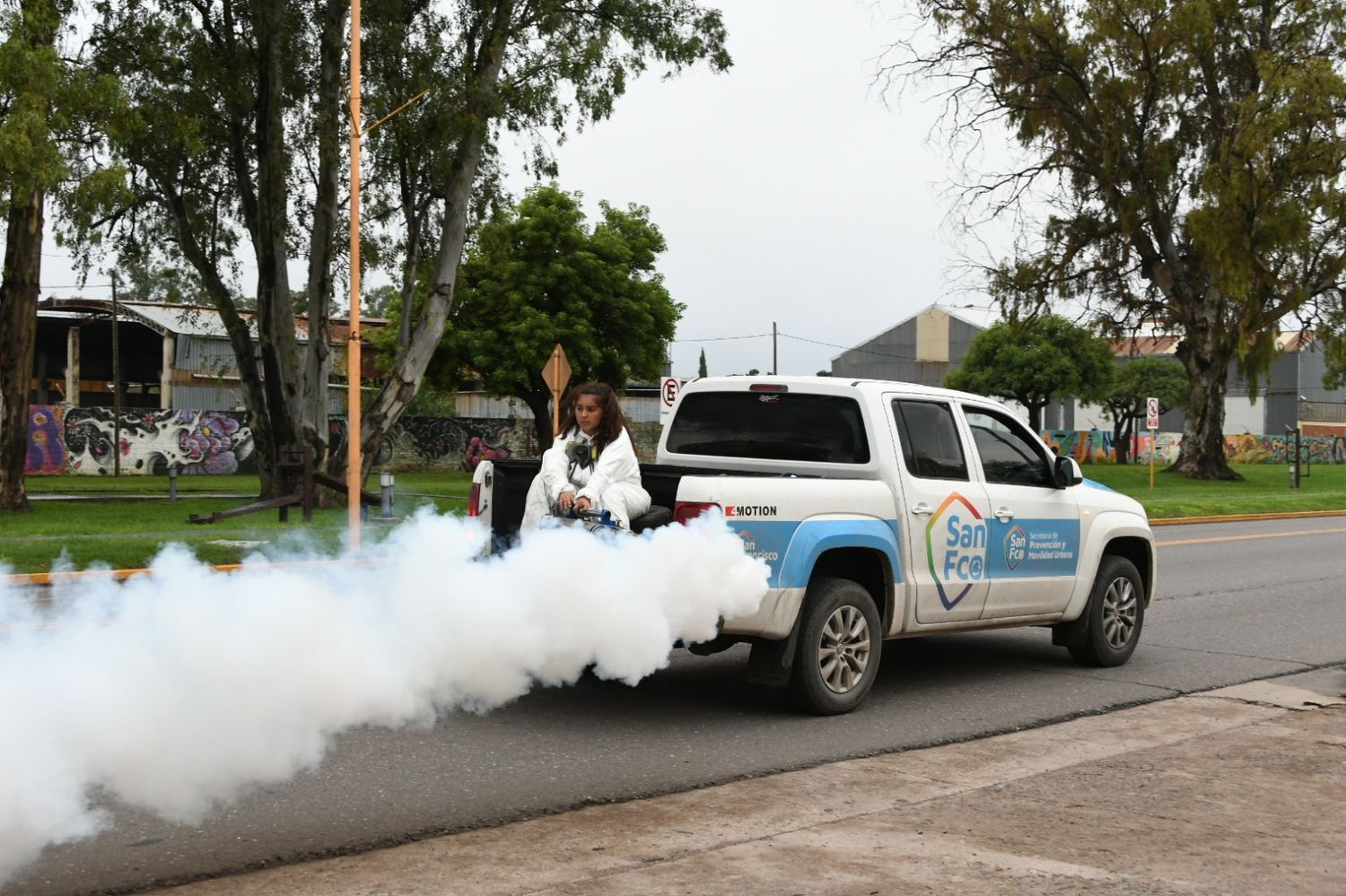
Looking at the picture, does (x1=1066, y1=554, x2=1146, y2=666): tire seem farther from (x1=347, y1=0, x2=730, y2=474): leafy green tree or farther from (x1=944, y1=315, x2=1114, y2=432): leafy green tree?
(x1=944, y1=315, x2=1114, y2=432): leafy green tree

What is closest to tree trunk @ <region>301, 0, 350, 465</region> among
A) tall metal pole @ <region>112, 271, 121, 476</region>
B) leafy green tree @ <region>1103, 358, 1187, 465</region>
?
tall metal pole @ <region>112, 271, 121, 476</region>

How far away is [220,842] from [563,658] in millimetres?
1703

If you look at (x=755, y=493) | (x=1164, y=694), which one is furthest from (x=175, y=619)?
(x=1164, y=694)

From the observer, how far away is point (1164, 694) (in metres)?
8.59

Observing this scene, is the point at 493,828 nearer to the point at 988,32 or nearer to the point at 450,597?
the point at 450,597

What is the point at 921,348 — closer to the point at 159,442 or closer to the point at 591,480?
the point at 159,442

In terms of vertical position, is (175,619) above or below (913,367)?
below

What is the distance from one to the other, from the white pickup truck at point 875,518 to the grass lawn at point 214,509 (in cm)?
215

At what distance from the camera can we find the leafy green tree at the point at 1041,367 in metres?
70.1

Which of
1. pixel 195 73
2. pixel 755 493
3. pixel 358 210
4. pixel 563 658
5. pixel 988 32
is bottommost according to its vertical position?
pixel 563 658

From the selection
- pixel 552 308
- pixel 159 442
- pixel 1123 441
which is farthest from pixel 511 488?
pixel 1123 441

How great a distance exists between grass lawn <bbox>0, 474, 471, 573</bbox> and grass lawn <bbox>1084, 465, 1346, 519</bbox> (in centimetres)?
1570

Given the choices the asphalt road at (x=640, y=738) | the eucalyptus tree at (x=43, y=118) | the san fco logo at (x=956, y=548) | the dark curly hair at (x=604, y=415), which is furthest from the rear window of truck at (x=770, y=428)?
the eucalyptus tree at (x=43, y=118)

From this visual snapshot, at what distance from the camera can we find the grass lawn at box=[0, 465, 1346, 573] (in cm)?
1380
